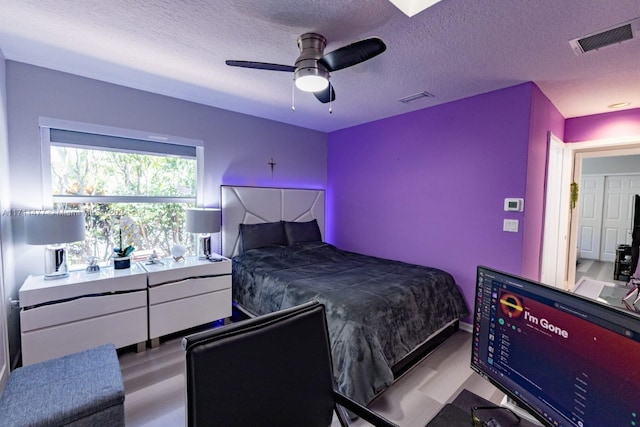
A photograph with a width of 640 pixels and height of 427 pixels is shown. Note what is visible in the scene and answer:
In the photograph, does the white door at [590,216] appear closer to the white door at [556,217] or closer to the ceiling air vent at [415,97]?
the white door at [556,217]

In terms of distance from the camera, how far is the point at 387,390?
210 cm

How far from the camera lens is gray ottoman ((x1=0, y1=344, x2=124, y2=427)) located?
4.21 ft

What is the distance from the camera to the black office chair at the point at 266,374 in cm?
87

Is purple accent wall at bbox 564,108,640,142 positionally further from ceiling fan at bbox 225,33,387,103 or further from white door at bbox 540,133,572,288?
ceiling fan at bbox 225,33,387,103

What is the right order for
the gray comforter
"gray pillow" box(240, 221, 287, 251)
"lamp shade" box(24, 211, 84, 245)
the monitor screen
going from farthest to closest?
"gray pillow" box(240, 221, 287, 251)
"lamp shade" box(24, 211, 84, 245)
the gray comforter
the monitor screen

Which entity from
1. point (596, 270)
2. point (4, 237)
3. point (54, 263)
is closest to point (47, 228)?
point (4, 237)

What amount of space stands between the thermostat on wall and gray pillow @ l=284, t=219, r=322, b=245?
7.68ft

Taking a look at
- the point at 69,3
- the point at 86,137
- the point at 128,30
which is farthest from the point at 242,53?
the point at 86,137

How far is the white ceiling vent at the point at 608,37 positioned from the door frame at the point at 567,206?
1.28m

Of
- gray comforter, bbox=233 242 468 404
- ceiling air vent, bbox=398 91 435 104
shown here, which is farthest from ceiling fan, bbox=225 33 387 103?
gray comforter, bbox=233 242 468 404

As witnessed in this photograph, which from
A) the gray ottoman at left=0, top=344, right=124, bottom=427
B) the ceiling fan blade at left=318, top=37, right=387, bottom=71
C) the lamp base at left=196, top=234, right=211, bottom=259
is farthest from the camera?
the lamp base at left=196, top=234, right=211, bottom=259

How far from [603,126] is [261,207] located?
14.2 feet

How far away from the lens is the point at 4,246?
2.09 meters

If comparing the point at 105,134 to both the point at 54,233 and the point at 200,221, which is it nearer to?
the point at 54,233
